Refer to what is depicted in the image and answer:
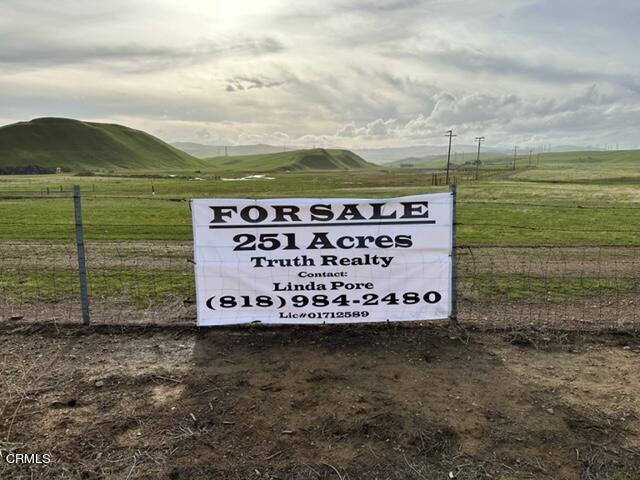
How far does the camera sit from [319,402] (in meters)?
4.95

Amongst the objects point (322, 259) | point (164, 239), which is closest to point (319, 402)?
point (322, 259)

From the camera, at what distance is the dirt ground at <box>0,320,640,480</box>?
405 centimetres

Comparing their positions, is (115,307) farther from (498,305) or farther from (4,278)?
(498,305)

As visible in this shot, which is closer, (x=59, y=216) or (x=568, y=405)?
(x=568, y=405)

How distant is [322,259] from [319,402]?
2.23 metres

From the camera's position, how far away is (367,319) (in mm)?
6758

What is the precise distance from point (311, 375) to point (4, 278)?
27.3 ft

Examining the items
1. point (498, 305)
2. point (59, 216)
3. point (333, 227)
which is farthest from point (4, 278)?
point (59, 216)

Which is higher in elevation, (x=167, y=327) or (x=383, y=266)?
(x=383, y=266)

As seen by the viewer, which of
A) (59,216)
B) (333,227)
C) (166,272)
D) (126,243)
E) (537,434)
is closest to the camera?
(537,434)

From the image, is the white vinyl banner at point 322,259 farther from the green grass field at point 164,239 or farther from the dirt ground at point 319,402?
the green grass field at point 164,239

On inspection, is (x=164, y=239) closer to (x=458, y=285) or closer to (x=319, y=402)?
(x=458, y=285)

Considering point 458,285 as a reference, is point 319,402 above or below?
below

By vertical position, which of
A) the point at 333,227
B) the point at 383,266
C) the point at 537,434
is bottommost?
the point at 537,434
